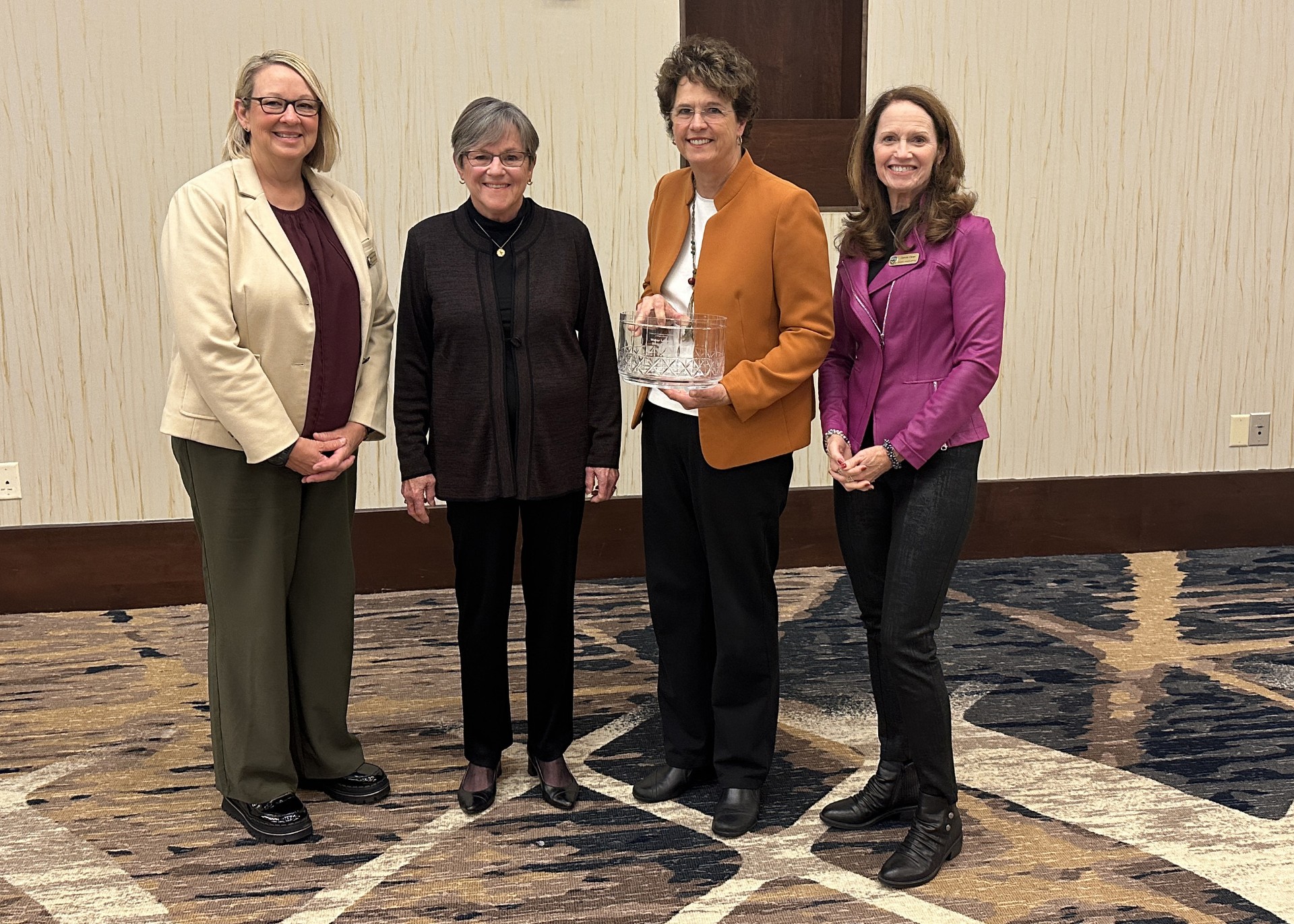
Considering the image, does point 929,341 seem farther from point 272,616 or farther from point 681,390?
point 272,616

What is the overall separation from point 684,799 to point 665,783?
53 mm

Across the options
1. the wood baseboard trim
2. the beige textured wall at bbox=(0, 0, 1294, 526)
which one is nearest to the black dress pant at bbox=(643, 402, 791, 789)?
the wood baseboard trim

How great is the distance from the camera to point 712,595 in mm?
2311

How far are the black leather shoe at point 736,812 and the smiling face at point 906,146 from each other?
1.24m

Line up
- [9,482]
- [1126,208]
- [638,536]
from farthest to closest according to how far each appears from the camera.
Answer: [1126,208]
[638,536]
[9,482]

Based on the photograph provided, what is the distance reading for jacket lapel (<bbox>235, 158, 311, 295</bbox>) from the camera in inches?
85.5

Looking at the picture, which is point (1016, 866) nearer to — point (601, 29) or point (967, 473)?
point (967, 473)

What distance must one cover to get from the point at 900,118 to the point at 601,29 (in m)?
2.00

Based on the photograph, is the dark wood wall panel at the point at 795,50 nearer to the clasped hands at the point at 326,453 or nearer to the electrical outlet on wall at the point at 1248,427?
the electrical outlet on wall at the point at 1248,427

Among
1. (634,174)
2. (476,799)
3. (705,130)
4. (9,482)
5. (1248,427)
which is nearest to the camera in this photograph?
(705,130)

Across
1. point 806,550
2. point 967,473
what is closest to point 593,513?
point 806,550

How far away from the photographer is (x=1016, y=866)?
2.16m

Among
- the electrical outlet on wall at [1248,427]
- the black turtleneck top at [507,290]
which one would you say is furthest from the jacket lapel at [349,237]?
the electrical outlet on wall at [1248,427]

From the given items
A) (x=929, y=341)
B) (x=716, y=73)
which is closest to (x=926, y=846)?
(x=929, y=341)
